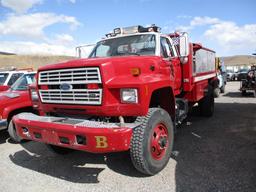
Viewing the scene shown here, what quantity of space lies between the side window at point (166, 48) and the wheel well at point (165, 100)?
84 centimetres

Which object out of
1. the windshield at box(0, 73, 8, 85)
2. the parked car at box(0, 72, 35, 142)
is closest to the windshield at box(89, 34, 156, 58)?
the parked car at box(0, 72, 35, 142)

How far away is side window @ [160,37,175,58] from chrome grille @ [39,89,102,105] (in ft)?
6.29

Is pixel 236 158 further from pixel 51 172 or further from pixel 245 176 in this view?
pixel 51 172

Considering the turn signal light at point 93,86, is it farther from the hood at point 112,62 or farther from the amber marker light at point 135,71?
the amber marker light at point 135,71

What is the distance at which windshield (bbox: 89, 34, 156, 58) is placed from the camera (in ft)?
16.7

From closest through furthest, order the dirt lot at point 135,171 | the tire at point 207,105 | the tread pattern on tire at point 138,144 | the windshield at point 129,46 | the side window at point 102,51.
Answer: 1. the tread pattern on tire at point 138,144
2. the dirt lot at point 135,171
3. the windshield at point 129,46
4. the side window at point 102,51
5. the tire at point 207,105

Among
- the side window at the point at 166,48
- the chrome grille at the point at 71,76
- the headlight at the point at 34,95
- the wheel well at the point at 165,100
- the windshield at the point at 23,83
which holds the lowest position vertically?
the wheel well at the point at 165,100

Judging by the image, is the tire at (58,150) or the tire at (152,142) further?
the tire at (58,150)

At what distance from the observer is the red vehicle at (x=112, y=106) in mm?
3561

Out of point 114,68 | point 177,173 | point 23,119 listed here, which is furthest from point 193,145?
point 23,119

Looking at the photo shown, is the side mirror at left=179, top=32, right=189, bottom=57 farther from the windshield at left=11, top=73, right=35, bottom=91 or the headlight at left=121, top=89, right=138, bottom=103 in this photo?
the windshield at left=11, top=73, right=35, bottom=91

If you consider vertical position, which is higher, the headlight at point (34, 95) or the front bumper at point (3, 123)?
the headlight at point (34, 95)

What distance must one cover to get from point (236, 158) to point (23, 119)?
3659 mm

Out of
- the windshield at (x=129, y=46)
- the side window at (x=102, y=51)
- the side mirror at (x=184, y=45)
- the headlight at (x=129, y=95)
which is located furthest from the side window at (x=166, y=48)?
the headlight at (x=129, y=95)
